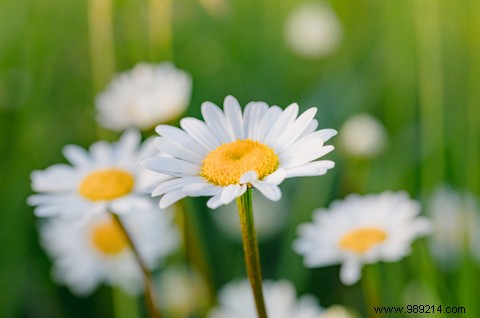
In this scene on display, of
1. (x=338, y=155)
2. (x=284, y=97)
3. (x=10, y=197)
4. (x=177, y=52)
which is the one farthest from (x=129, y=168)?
(x=177, y=52)

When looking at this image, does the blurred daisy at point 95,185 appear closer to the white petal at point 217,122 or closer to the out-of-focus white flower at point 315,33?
the white petal at point 217,122

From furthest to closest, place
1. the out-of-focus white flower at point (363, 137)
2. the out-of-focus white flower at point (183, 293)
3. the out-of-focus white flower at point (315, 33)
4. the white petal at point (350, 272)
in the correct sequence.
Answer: the out-of-focus white flower at point (315, 33)
the out-of-focus white flower at point (363, 137)
the out-of-focus white flower at point (183, 293)
the white petal at point (350, 272)

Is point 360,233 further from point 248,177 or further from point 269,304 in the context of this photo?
point 248,177

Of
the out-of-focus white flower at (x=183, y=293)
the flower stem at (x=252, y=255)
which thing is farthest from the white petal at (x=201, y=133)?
the out-of-focus white flower at (x=183, y=293)

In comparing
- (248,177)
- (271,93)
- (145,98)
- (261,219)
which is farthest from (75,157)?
(271,93)

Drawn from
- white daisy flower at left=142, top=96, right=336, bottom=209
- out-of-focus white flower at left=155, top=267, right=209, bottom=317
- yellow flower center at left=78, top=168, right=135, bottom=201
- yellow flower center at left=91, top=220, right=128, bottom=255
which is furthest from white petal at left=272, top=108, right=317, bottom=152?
yellow flower center at left=91, top=220, right=128, bottom=255

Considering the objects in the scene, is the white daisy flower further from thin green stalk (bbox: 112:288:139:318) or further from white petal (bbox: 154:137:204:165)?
thin green stalk (bbox: 112:288:139:318)
